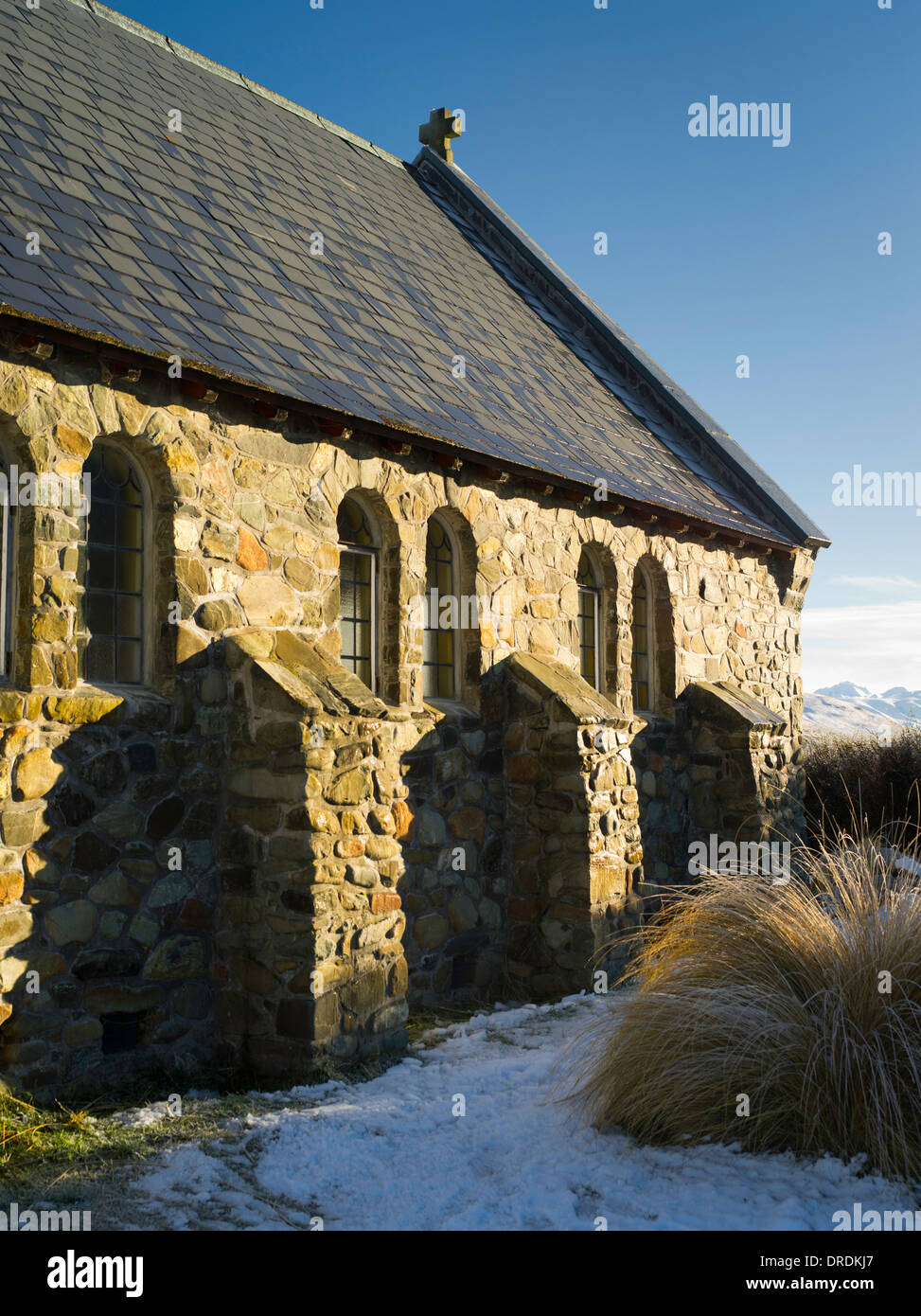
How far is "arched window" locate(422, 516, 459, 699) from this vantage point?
29.0ft

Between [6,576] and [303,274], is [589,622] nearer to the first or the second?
[303,274]

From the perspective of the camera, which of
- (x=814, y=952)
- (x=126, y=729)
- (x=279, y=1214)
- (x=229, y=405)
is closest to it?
(x=279, y=1214)

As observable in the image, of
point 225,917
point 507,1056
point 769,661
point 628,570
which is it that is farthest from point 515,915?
point 769,661

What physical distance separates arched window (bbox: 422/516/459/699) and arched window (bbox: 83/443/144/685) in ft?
9.26

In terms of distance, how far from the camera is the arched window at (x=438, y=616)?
29.0ft

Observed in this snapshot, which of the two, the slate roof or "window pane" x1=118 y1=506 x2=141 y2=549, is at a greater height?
the slate roof

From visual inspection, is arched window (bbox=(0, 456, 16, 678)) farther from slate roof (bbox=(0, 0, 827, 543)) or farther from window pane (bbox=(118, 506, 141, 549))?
slate roof (bbox=(0, 0, 827, 543))

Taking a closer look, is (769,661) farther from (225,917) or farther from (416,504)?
(225,917)

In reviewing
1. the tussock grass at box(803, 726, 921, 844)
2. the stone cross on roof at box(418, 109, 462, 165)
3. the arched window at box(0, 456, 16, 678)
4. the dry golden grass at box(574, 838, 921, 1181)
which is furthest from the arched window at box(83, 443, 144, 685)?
the stone cross on roof at box(418, 109, 462, 165)

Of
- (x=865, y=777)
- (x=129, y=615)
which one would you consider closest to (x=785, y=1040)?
(x=129, y=615)

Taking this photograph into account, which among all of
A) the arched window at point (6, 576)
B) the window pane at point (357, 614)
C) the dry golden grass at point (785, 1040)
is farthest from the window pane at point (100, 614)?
the dry golden grass at point (785, 1040)

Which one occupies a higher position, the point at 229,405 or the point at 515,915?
the point at 229,405

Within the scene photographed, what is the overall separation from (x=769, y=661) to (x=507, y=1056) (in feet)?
27.3
